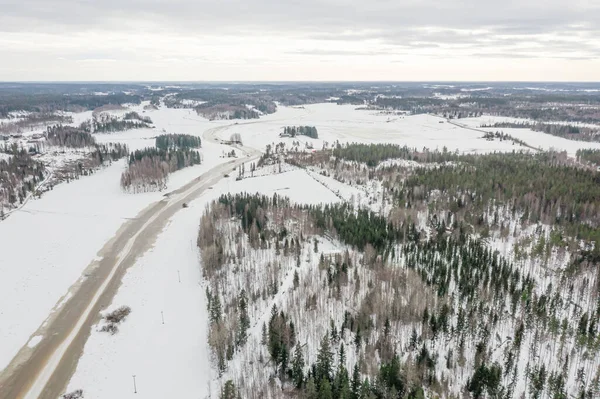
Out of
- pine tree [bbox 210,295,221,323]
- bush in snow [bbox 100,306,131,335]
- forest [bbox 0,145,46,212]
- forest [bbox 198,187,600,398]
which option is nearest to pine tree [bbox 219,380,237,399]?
forest [bbox 198,187,600,398]

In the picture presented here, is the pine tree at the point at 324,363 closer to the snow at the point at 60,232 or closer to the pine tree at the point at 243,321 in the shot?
the pine tree at the point at 243,321

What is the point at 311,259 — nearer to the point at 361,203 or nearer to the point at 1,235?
the point at 361,203

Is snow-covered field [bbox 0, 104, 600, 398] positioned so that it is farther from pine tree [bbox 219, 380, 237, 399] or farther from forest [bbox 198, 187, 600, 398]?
forest [bbox 198, 187, 600, 398]

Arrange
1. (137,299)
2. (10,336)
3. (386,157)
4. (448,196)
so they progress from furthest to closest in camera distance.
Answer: (386,157) < (448,196) < (137,299) < (10,336)

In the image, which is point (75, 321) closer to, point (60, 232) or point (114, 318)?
point (114, 318)

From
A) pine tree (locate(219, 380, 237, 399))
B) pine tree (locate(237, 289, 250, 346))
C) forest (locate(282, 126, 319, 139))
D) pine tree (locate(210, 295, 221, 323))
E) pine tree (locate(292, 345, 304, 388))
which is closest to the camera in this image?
pine tree (locate(219, 380, 237, 399))

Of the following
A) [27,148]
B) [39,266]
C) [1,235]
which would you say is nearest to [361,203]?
[39,266]
